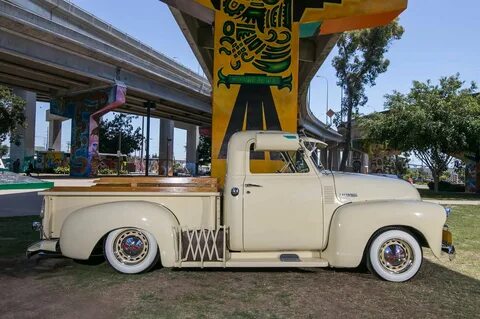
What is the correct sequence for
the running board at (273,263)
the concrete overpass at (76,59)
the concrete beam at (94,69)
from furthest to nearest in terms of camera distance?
1. the concrete beam at (94,69)
2. the concrete overpass at (76,59)
3. the running board at (273,263)

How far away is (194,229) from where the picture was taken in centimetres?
612

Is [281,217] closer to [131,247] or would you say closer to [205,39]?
[131,247]

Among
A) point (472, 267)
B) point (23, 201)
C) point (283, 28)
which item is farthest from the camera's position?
point (23, 201)

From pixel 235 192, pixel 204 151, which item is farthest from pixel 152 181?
pixel 204 151

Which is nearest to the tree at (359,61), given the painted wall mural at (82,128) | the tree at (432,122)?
the tree at (432,122)

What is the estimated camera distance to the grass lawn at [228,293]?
4.86 metres

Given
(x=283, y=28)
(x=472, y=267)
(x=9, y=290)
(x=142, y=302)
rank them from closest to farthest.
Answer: (x=142, y=302), (x=9, y=290), (x=472, y=267), (x=283, y=28)

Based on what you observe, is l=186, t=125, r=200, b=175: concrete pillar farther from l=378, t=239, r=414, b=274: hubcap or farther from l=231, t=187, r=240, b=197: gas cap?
l=378, t=239, r=414, b=274: hubcap

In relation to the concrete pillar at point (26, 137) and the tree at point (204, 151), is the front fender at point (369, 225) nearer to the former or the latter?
the concrete pillar at point (26, 137)

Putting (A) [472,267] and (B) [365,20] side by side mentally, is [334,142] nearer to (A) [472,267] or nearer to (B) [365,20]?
(B) [365,20]

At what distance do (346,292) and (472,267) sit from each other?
274 cm

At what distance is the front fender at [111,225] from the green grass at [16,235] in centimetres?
214

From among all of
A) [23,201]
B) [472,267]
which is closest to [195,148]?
[23,201]

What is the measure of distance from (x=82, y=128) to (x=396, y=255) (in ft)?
120
